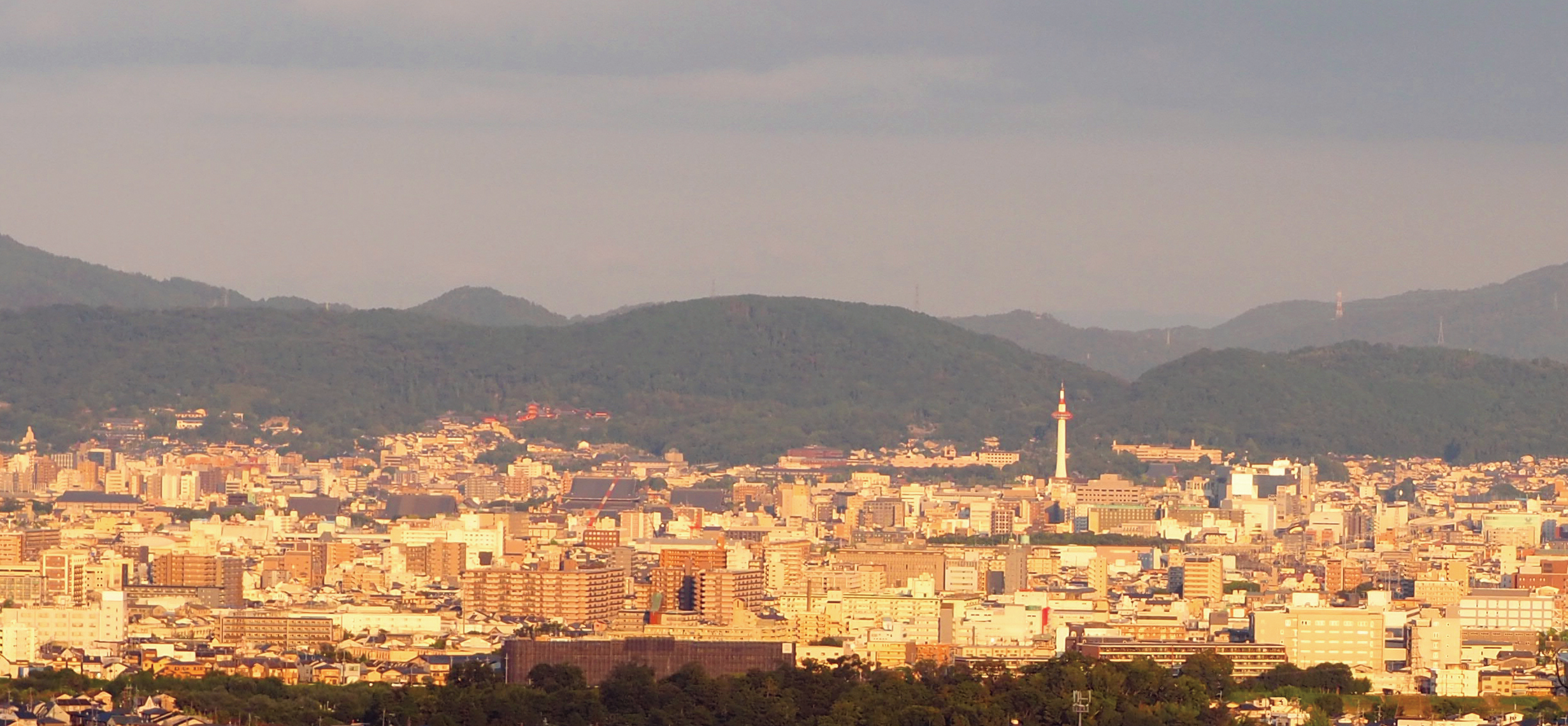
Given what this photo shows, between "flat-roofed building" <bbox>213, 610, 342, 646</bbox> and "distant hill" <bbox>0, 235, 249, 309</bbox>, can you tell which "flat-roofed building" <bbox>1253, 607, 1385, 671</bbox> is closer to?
"flat-roofed building" <bbox>213, 610, 342, 646</bbox>

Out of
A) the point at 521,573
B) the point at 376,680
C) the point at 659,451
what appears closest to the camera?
the point at 376,680

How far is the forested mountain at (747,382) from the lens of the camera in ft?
465

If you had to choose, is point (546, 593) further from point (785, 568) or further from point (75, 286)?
point (75, 286)

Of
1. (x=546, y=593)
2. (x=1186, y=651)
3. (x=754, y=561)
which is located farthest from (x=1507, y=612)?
(x=546, y=593)

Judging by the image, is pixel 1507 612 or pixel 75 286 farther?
pixel 75 286

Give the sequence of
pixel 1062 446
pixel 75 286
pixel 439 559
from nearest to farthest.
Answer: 1. pixel 439 559
2. pixel 1062 446
3. pixel 75 286

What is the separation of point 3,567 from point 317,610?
1154 centimetres

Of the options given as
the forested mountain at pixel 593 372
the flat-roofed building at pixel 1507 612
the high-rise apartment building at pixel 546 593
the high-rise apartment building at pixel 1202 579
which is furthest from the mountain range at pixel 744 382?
the flat-roofed building at pixel 1507 612

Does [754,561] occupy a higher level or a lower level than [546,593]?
higher

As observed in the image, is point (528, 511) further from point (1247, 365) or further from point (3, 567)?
point (1247, 365)

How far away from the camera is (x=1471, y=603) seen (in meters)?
68.8

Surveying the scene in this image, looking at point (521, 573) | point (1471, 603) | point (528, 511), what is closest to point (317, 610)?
point (521, 573)

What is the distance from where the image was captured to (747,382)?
15525cm

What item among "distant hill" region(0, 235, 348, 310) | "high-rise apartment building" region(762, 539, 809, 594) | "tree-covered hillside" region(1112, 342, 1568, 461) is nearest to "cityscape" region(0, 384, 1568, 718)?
"high-rise apartment building" region(762, 539, 809, 594)
